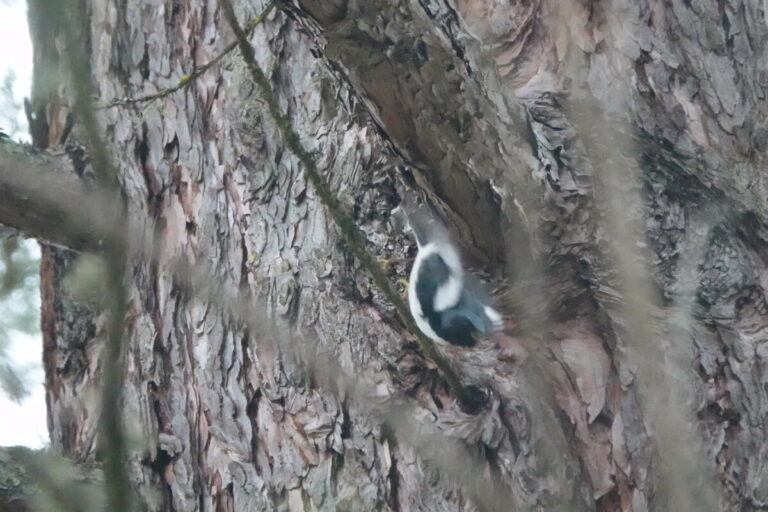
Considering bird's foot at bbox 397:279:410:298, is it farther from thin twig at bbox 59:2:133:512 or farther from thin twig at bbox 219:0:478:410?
thin twig at bbox 59:2:133:512

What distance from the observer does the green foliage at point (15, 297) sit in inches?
50.3

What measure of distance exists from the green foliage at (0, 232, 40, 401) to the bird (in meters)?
0.56

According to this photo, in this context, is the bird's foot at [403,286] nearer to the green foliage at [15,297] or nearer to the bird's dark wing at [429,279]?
the bird's dark wing at [429,279]

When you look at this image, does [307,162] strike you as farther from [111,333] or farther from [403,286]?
[403,286]

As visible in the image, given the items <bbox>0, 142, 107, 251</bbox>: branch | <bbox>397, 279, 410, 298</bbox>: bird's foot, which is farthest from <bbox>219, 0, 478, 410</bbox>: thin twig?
<bbox>397, 279, 410, 298</bbox>: bird's foot

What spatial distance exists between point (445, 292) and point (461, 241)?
2.8 inches

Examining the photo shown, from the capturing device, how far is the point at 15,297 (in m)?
1.48

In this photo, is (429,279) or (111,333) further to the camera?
(429,279)

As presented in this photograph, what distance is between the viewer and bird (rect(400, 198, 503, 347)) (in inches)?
46.4

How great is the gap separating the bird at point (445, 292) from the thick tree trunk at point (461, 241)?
27 millimetres

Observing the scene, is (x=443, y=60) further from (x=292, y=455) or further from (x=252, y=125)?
(x=292, y=455)

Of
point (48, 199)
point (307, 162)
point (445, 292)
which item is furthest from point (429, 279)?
point (48, 199)

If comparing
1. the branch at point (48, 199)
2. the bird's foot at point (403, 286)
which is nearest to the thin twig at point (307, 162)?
the branch at point (48, 199)

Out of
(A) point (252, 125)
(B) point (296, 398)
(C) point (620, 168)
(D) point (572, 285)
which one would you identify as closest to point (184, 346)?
(B) point (296, 398)
